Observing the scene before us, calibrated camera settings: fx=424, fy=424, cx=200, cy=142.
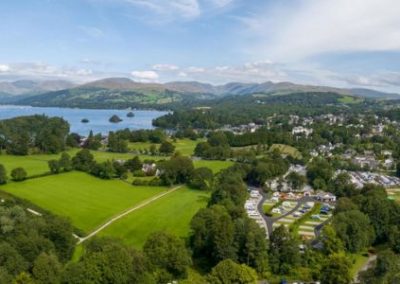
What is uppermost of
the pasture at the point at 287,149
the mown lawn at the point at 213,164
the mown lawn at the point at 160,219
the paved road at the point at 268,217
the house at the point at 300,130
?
the house at the point at 300,130

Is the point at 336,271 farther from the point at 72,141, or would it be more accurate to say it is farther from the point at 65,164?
the point at 72,141

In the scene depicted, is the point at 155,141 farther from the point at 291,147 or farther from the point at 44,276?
the point at 44,276

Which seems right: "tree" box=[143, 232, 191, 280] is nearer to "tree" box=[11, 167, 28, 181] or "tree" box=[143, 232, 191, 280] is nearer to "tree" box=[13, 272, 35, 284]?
"tree" box=[13, 272, 35, 284]

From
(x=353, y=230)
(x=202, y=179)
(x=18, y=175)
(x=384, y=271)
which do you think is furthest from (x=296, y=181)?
(x=18, y=175)

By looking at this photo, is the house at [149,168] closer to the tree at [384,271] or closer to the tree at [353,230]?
the tree at [353,230]

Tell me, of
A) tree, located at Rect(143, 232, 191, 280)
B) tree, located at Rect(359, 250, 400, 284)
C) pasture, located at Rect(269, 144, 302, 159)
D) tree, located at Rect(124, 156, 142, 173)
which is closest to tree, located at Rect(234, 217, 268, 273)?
tree, located at Rect(143, 232, 191, 280)

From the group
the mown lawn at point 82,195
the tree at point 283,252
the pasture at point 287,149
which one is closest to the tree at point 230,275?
the tree at point 283,252

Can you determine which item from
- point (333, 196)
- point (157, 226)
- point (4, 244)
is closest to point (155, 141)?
point (333, 196)
